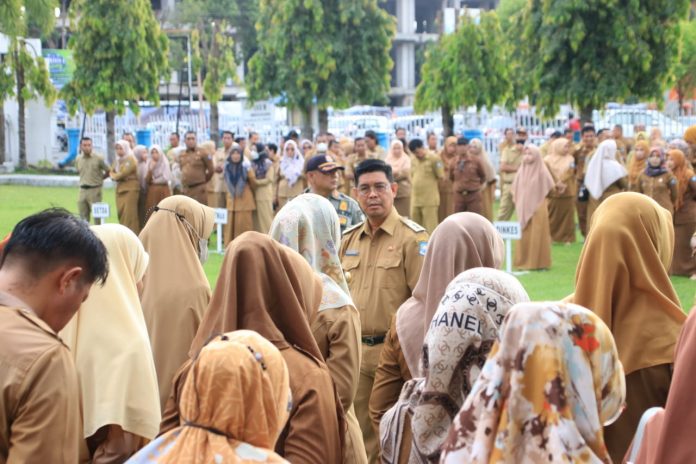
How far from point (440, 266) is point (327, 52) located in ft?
76.7

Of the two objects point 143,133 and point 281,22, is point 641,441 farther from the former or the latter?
point 143,133

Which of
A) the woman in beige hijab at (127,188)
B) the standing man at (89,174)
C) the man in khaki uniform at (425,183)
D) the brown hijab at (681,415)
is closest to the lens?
the brown hijab at (681,415)

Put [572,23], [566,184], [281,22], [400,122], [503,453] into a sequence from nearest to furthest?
[503,453]
[566,184]
[572,23]
[281,22]
[400,122]

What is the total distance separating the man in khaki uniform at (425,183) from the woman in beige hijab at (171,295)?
12.4 metres

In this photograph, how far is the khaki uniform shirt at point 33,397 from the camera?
118 inches

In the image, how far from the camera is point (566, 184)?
1762 centimetres

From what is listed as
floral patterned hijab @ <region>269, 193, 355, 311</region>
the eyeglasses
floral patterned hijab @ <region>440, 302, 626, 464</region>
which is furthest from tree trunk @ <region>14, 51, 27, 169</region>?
floral patterned hijab @ <region>440, 302, 626, 464</region>

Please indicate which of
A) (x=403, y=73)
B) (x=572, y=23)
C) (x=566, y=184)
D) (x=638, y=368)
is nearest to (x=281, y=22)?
(x=572, y=23)

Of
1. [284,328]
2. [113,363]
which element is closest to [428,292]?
[284,328]

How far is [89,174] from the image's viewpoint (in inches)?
737

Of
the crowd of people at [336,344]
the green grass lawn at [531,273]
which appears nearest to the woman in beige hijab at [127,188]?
the green grass lawn at [531,273]

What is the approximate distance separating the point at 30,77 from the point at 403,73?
30.0 meters

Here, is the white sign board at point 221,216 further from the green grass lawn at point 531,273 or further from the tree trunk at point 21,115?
the tree trunk at point 21,115

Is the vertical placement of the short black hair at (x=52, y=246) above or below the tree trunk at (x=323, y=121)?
below
